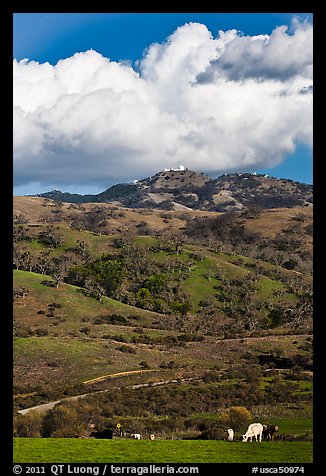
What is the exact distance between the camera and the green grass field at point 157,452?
812 cm

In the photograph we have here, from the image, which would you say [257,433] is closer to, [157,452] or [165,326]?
[157,452]

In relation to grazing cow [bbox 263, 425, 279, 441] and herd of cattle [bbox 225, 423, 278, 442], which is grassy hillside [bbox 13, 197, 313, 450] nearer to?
grazing cow [bbox 263, 425, 279, 441]

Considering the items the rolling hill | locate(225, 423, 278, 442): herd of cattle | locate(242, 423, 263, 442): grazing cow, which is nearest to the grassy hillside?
the rolling hill

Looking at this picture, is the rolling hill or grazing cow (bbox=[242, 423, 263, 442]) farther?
the rolling hill

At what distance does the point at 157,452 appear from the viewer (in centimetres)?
898

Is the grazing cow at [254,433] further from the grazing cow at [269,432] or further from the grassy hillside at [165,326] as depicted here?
the grassy hillside at [165,326]

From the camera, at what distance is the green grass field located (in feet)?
26.7

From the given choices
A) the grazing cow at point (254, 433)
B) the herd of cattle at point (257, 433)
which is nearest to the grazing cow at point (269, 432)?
the herd of cattle at point (257, 433)

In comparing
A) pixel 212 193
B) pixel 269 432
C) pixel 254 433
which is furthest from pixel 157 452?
pixel 212 193

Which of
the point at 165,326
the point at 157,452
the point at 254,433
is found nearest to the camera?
the point at 157,452

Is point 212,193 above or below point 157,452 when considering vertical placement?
above
